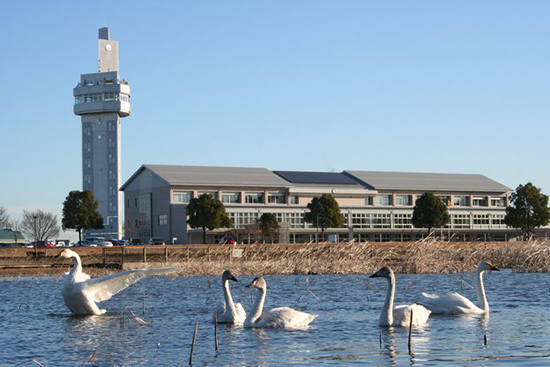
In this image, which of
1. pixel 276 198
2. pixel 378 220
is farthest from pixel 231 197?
pixel 378 220

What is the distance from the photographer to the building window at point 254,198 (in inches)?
4355

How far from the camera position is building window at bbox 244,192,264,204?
111 metres

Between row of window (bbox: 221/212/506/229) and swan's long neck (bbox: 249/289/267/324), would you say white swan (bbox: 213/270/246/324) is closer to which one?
swan's long neck (bbox: 249/289/267/324)

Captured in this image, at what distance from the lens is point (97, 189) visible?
515ft

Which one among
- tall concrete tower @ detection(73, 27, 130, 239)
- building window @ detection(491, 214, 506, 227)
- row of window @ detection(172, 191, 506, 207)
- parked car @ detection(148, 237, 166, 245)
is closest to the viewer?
parked car @ detection(148, 237, 166, 245)

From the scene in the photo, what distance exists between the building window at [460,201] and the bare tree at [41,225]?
66150 millimetres

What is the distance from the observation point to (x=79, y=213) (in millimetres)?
106938


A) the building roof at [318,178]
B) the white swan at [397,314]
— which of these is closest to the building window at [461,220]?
the building roof at [318,178]

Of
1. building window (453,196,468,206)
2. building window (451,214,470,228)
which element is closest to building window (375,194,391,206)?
building window (451,214,470,228)

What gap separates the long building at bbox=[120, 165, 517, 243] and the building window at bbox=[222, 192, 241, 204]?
5.0 inches

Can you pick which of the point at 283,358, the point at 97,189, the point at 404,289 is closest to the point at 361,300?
the point at 404,289

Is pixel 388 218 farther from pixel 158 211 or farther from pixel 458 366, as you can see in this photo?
pixel 458 366

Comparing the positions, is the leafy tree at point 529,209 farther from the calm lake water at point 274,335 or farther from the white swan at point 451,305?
the white swan at point 451,305

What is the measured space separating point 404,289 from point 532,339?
44.6 feet
